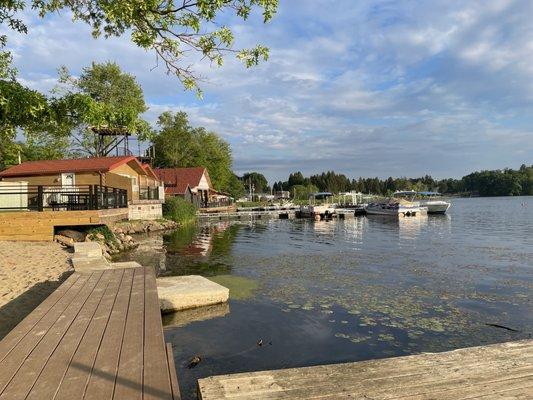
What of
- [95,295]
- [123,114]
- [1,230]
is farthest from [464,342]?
[1,230]

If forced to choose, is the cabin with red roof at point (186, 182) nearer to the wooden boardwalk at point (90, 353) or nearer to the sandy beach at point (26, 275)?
the sandy beach at point (26, 275)

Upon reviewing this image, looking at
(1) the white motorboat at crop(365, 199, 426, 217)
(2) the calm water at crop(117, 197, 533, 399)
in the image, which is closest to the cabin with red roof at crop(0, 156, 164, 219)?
(2) the calm water at crop(117, 197, 533, 399)

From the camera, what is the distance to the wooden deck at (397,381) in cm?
403

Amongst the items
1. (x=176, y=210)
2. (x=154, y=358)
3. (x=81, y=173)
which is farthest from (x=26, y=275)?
(x=176, y=210)

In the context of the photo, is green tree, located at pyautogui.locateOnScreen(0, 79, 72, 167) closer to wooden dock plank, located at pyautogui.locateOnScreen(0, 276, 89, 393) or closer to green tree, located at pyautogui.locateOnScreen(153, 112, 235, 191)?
wooden dock plank, located at pyautogui.locateOnScreen(0, 276, 89, 393)

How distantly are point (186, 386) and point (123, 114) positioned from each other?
18.0ft

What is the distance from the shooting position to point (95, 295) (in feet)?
25.7

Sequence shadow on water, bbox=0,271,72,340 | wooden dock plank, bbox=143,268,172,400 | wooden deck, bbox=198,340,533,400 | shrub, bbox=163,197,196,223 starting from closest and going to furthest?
wooden dock plank, bbox=143,268,172,400, wooden deck, bbox=198,340,533,400, shadow on water, bbox=0,271,72,340, shrub, bbox=163,197,196,223

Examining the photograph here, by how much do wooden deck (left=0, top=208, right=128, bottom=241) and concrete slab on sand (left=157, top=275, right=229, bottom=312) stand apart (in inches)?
372

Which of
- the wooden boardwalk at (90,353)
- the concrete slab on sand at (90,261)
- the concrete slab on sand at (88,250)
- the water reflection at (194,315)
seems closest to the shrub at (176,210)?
the concrete slab on sand at (88,250)

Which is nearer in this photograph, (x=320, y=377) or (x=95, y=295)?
(x=320, y=377)

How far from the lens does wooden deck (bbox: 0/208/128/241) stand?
61.0 ft

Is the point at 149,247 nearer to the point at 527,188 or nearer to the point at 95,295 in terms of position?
the point at 95,295

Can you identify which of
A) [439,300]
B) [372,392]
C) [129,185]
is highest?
[129,185]
